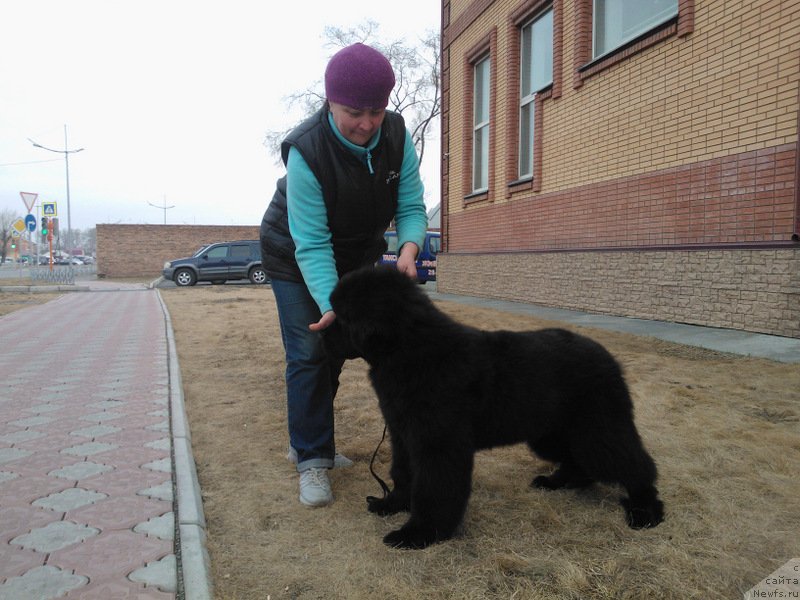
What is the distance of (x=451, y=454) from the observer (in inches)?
95.6

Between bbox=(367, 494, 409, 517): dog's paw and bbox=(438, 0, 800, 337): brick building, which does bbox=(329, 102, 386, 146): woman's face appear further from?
bbox=(438, 0, 800, 337): brick building

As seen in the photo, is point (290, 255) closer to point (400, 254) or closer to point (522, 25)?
point (400, 254)

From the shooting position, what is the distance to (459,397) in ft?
8.10

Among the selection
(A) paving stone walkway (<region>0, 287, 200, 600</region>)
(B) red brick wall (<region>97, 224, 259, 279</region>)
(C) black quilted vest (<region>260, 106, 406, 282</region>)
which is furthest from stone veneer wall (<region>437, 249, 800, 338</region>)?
(B) red brick wall (<region>97, 224, 259, 279</region>)

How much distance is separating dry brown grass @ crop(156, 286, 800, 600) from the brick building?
2.91 m

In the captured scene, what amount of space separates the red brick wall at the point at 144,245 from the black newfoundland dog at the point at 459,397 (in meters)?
33.6

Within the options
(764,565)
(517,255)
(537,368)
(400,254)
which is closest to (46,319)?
(517,255)

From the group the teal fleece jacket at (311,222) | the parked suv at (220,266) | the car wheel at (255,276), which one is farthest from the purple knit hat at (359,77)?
the car wheel at (255,276)

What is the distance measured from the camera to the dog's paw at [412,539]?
244 cm

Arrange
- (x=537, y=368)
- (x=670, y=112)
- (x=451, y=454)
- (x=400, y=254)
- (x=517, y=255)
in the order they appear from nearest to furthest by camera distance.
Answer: (x=451, y=454), (x=537, y=368), (x=400, y=254), (x=670, y=112), (x=517, y=255)

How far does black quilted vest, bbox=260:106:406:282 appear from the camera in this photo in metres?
2.88

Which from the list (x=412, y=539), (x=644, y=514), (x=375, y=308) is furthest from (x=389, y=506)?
(x=644, y=514)

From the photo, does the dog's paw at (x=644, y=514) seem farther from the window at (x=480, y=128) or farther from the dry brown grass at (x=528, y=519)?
the window at (x=480, y=128)

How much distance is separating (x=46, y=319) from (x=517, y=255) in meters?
9.61
